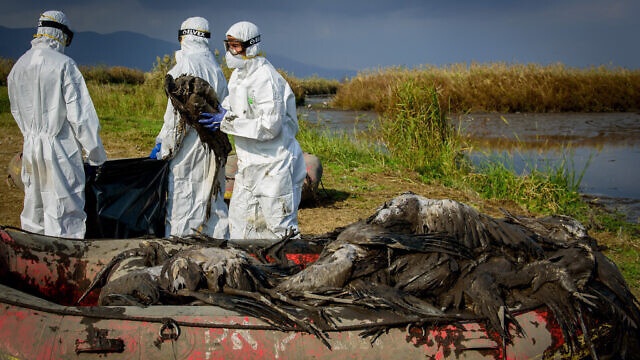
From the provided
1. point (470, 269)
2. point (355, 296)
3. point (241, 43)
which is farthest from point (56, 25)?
point (470, 269)

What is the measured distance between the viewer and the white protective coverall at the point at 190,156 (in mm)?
5672

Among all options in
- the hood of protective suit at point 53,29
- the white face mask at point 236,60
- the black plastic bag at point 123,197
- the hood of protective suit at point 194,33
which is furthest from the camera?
the hood of protective suit at point 194,33

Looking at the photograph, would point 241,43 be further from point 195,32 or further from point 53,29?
point 53,29

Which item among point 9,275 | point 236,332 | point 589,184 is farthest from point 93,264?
point 589,184

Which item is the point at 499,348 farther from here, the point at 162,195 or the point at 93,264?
the point at 162,195

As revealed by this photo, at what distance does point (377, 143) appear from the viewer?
38.3 feet

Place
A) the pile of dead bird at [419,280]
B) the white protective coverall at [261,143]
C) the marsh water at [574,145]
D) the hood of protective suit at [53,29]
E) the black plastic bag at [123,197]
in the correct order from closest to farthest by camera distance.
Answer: the pile of dead bird at [419,280], the white protective coverall at [261,143], the hood of protective suit at [53,29], the black plastic bag at [123,197], the marsh water at [574,145]

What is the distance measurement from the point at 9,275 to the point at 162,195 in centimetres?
203

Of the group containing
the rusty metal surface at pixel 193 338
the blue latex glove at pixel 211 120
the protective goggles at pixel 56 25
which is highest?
the protective goggles at pixel 56 25

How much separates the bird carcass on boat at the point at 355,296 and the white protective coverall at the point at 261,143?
113 cm

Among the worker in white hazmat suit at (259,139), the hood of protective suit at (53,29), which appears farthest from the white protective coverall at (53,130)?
the worker in white hazmat suit at (259,139)

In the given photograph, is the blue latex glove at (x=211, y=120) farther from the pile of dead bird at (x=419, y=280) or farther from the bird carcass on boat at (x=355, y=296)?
the pile of dead bird at (x=419, y=280)

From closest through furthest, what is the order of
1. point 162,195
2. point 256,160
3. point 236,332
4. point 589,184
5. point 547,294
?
point 236,332 → point 547,294 → point 256,160 → point 162,195 → point 589,184

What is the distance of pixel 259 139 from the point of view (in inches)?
200
